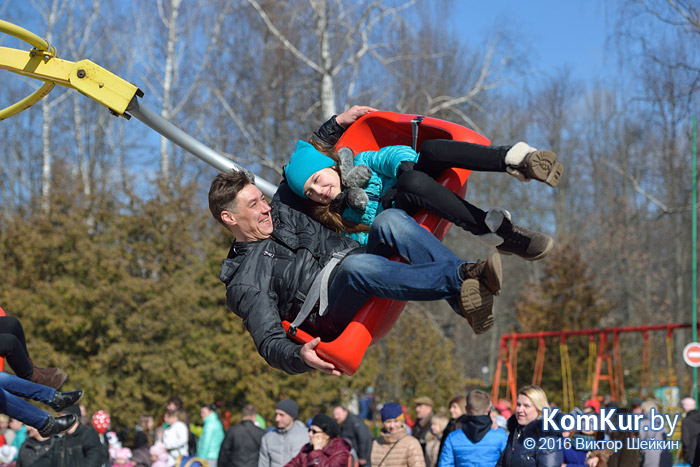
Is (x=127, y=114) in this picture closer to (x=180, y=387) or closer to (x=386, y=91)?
(x=180, y=387)

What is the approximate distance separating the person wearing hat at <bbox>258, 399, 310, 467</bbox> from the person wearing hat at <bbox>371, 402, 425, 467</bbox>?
42.7 inches

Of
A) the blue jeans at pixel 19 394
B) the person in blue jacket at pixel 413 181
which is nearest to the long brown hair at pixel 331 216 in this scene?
the person in blue jacket at pixel 413 181

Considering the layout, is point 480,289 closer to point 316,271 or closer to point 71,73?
point 316,271

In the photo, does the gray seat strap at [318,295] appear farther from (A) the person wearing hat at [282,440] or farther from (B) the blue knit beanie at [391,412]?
(A) the person wearing hat at [282,440]

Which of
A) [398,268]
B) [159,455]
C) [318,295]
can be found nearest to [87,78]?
[318,295]

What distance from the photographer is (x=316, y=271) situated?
165 inches

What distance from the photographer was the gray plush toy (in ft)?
13.5

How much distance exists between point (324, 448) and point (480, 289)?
11.9 ft

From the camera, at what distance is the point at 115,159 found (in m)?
24.2

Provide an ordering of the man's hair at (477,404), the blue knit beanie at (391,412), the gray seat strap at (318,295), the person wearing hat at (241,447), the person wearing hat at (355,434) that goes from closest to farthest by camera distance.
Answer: the gray seat strap at (318,295) < the man's hair at (477,404) < the blue knit beanie at (391,412) < the person wearing hat at (241,447) < the person wearing hat at (355,434)

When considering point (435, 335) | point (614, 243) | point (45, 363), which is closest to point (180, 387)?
point (45, 363)

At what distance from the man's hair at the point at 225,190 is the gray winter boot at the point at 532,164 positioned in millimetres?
1459

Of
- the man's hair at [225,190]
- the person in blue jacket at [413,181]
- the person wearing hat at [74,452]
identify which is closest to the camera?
the person in blue jacket at [413,181]

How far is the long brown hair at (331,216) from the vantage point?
4.36 metres
